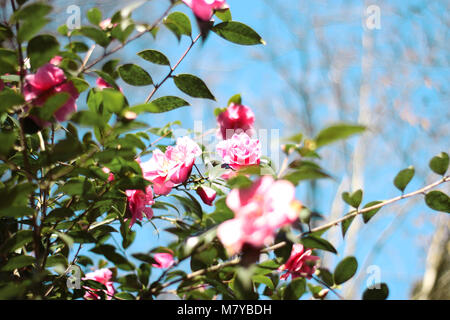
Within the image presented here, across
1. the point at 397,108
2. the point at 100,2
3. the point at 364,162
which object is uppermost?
the point at 100,2

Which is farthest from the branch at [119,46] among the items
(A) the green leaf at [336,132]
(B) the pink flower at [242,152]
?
(A) the green leaf at [336,132]

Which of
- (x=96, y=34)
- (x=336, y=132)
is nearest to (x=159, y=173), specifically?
(x=96, y=34)

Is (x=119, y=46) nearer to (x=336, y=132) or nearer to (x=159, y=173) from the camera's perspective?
(x=159, y=173)

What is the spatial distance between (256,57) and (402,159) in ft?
7.93

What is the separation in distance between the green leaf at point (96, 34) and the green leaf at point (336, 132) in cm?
37

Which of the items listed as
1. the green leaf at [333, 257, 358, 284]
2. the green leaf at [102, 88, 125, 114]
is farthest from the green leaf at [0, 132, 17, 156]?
the green leaf at [333, 257, 358, 284]

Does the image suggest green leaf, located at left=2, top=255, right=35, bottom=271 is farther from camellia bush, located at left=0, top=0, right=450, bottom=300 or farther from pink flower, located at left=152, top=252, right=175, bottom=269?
pink flower, located at left=152, top=252, right=175, bottom=269

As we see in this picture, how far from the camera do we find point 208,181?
0.72 m

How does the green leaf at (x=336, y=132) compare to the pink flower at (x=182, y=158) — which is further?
the pink flower at (x=182, y=158)

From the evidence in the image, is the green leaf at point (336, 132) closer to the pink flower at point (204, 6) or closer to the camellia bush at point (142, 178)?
the camellia bush at point (142, 178)

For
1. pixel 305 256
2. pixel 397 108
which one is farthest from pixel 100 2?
pixel 397 108

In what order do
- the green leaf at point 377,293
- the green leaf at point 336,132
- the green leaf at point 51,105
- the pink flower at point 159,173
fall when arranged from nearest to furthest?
the green leaf at point 336,132 → the green leaf at point 51,105 → the green leaf at point 377,293 → the pink flower at point 159,173

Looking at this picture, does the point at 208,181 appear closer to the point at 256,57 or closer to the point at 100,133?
the point at 100,133

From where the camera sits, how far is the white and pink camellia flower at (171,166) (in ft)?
2.17
